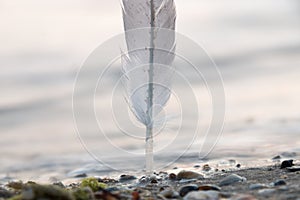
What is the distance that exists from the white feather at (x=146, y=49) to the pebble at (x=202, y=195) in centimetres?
208

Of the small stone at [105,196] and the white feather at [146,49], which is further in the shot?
the white feather at [146,49]

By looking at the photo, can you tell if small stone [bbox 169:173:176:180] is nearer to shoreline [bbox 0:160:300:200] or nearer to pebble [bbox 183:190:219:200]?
shoreline [bbox 0:160:300:200]

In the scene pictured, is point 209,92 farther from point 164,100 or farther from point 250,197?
point 250,197

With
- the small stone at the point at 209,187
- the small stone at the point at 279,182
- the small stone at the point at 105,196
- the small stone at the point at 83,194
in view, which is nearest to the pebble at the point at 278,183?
the small stone at the point at 279,182

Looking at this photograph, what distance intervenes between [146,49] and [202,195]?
8.37 feet

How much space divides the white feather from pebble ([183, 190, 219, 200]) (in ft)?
6.81

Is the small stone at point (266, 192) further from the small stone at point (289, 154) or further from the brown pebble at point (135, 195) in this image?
the small stone at point (289, 154)

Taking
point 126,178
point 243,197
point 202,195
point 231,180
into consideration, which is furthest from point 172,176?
point 243,197

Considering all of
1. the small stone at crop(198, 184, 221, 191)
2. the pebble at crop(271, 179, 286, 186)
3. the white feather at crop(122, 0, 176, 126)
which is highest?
the white feather at crop(122, 0, 176, 126)

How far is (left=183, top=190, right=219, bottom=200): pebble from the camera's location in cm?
612

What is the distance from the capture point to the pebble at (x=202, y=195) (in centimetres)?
612

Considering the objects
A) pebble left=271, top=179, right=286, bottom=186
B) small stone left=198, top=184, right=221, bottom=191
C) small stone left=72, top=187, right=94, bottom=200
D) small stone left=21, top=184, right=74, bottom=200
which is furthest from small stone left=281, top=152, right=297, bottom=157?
small stone left=21, top=184, right=74, bottom=200

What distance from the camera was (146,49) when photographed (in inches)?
326

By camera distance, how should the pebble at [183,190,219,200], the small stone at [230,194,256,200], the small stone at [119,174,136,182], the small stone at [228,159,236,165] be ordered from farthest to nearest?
the small stone at [228,159,236,165], the small stone at [119,174,136,182], the pebble at [183,190,219,200], the small stone at [230,194,256,200]
